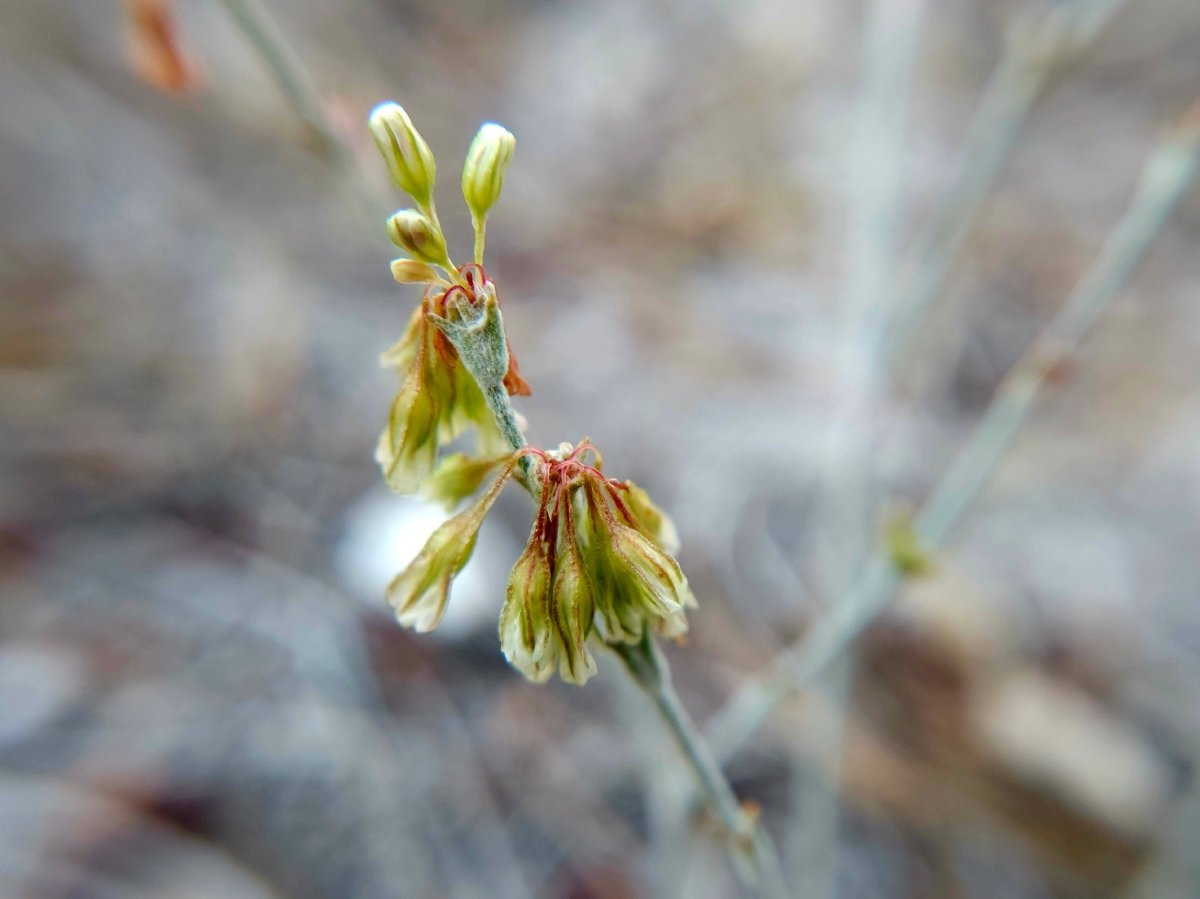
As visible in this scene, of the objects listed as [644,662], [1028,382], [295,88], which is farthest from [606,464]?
[644,662]

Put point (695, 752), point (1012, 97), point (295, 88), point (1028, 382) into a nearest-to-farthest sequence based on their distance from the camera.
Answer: point (695, 752), point (295, 88), point (1028, 382), point (1012, 97)

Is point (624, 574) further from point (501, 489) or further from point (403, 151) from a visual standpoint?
point (403, 151)

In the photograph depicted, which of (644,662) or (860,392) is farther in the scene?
(860,392)

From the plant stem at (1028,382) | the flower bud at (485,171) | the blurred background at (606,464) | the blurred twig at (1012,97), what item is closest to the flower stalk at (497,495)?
the flower bud at (485,171)

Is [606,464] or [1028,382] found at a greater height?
[1028,382]

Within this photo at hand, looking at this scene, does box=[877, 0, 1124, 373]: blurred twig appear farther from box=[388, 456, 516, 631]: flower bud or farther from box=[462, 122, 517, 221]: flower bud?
box=[388, 456, 516, 631]: flower bud
